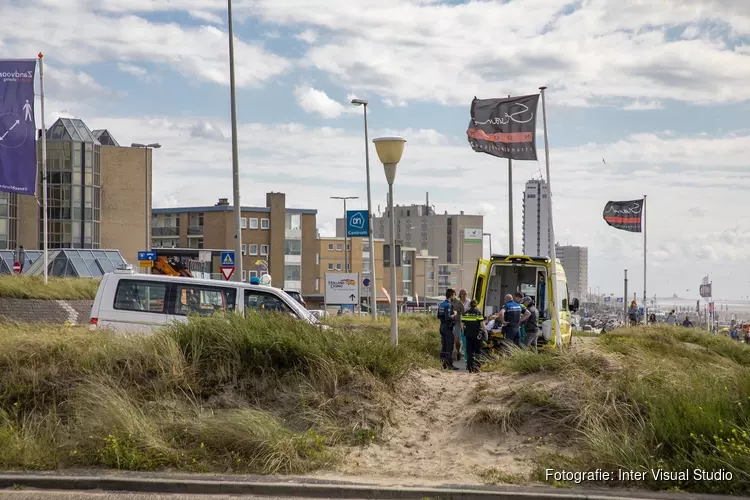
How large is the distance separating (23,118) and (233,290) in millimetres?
13531

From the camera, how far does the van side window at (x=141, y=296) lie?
15898mm

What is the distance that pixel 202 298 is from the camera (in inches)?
633

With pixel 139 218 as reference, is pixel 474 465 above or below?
below

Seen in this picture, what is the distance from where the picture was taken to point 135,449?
948 centimetres

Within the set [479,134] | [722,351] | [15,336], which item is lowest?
[722,351]

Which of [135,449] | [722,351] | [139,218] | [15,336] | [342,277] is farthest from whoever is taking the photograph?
[139,218]

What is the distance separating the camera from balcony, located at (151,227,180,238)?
4188 inches

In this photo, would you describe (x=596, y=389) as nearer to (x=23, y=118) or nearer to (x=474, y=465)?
(x=474, y=465)

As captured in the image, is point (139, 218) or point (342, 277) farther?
point (139, 218)

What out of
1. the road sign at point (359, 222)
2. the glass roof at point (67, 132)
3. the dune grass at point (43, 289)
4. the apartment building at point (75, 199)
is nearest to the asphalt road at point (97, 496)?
the dune grass at point (43, 289)

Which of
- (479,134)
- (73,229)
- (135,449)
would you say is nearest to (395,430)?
(135,449)

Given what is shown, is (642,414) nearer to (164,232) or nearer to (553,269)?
(553,269)

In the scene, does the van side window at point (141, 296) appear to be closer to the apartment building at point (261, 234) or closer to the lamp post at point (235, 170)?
the lamp post at point (235, 170)

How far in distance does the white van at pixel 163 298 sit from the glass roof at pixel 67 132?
6467cm
